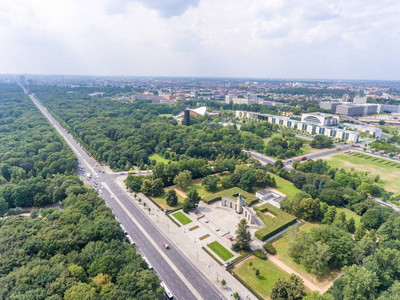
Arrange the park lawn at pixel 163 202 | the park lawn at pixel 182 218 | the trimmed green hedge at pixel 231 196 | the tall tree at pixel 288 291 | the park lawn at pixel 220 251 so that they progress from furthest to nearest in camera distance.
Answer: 1. the trimmed green hedge at pixel 231 196
2. the park lawn at pixel 163 202
3. the park lawn at pixel 182 218
4. the park lawn at pixel 220 251
5. the tall tree at pixel 288 291

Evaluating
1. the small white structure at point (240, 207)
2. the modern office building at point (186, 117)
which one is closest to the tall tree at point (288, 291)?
the small white structure at point (240, 207)

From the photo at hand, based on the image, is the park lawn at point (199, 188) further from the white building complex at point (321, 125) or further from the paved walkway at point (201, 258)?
the white building complex at point (321, 125)

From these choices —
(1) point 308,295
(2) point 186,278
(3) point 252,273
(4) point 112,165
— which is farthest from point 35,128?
(1) point 308,295

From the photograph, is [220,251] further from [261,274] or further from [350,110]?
[350,110]

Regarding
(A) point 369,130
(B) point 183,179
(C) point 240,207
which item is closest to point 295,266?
(C) point 240,207

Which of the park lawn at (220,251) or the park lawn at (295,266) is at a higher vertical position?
the park lawn at (220,251)

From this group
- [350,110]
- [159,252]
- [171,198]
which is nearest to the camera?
[159,252]
